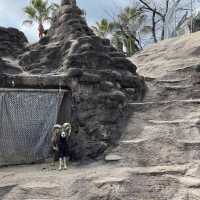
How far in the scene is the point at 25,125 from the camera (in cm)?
862

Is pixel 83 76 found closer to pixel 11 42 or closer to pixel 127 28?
pixel 11 42

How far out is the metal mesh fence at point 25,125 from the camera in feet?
27.7

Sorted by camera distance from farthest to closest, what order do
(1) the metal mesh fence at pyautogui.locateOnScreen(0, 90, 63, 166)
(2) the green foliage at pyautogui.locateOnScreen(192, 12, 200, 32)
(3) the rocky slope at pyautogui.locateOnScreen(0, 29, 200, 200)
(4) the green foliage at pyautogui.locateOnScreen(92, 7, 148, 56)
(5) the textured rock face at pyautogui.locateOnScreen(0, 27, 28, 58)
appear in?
(4) the green foliage at pyautogui.locateOnScreen(92, 7, 148, 56) < (2) the green foliage at pyautogui.locateOnScreen(192, 12, 200, 32) < (5) the textured rock face at pyautogui.locateOnScreen(0, 27, 28, 58) < (1) the metal mesh fence at pyautogui.locateOnScreen(0, 90, 63, 166) < (3) the rocky slope at pyautogui.locateOnScreen(0, 29, 200, 200)

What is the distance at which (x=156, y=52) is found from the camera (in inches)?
587

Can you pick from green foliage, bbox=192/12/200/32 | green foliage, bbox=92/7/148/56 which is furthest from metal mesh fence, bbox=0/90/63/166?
green foliage, bbox=92/7/148/56

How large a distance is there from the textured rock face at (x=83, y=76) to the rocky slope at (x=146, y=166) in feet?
1.30

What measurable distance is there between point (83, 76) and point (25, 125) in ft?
5.20

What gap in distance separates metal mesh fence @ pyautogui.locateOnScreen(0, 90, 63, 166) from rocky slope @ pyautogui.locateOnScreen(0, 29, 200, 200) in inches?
19.1

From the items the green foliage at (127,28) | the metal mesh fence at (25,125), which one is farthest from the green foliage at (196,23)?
the metal mesh fence at (25,125)

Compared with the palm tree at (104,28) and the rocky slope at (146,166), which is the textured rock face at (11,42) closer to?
the rocky slope at (146,166)

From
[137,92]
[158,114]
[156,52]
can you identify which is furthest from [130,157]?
[156,52]

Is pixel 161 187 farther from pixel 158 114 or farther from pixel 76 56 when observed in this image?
pixel 76 56

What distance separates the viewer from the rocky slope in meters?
6.55

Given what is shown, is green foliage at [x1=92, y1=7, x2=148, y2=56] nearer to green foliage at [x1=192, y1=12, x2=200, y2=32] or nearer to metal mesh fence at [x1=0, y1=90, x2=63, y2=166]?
green foliage at [x1=192, y1=12, x2=200, y2=32]
